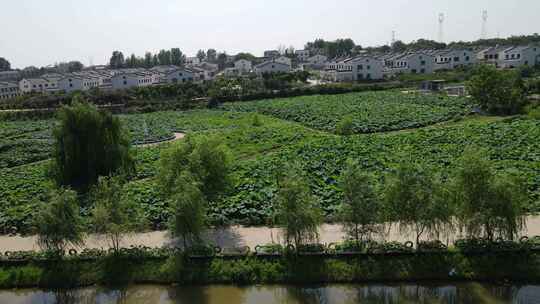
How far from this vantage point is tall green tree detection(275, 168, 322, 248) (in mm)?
17156

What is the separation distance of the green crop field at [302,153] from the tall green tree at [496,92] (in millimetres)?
2413

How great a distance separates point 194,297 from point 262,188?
34.0 ft

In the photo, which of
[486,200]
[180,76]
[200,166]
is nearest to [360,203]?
[486,200]

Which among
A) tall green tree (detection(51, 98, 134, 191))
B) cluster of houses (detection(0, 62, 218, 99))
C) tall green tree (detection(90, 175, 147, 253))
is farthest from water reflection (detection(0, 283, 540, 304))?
cluster of houses (detection(0, 62, 218, 99))

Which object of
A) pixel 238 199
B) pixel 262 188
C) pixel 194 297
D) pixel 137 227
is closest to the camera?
pixel 194 297

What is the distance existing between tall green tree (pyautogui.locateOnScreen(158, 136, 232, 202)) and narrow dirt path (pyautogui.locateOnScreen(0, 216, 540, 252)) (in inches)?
79.7

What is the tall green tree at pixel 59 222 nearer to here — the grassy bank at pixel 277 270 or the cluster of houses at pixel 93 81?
the grassy bank at pixel 277 270

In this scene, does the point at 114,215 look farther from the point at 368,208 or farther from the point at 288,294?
the point at 368,208

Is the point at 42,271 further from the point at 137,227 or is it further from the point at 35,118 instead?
the point at 35,118

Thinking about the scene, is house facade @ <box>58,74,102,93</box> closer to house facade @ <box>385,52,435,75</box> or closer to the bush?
house facade @ <box>385,52,435,75</box>

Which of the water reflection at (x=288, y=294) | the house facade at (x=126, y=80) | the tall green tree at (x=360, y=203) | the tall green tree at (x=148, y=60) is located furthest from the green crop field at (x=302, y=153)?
the tall green tree at (x=148, y=60)

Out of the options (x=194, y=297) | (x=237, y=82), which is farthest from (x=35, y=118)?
(x=194, y=297)

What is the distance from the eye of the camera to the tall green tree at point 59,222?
1802cm

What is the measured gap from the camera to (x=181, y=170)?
2159cm
